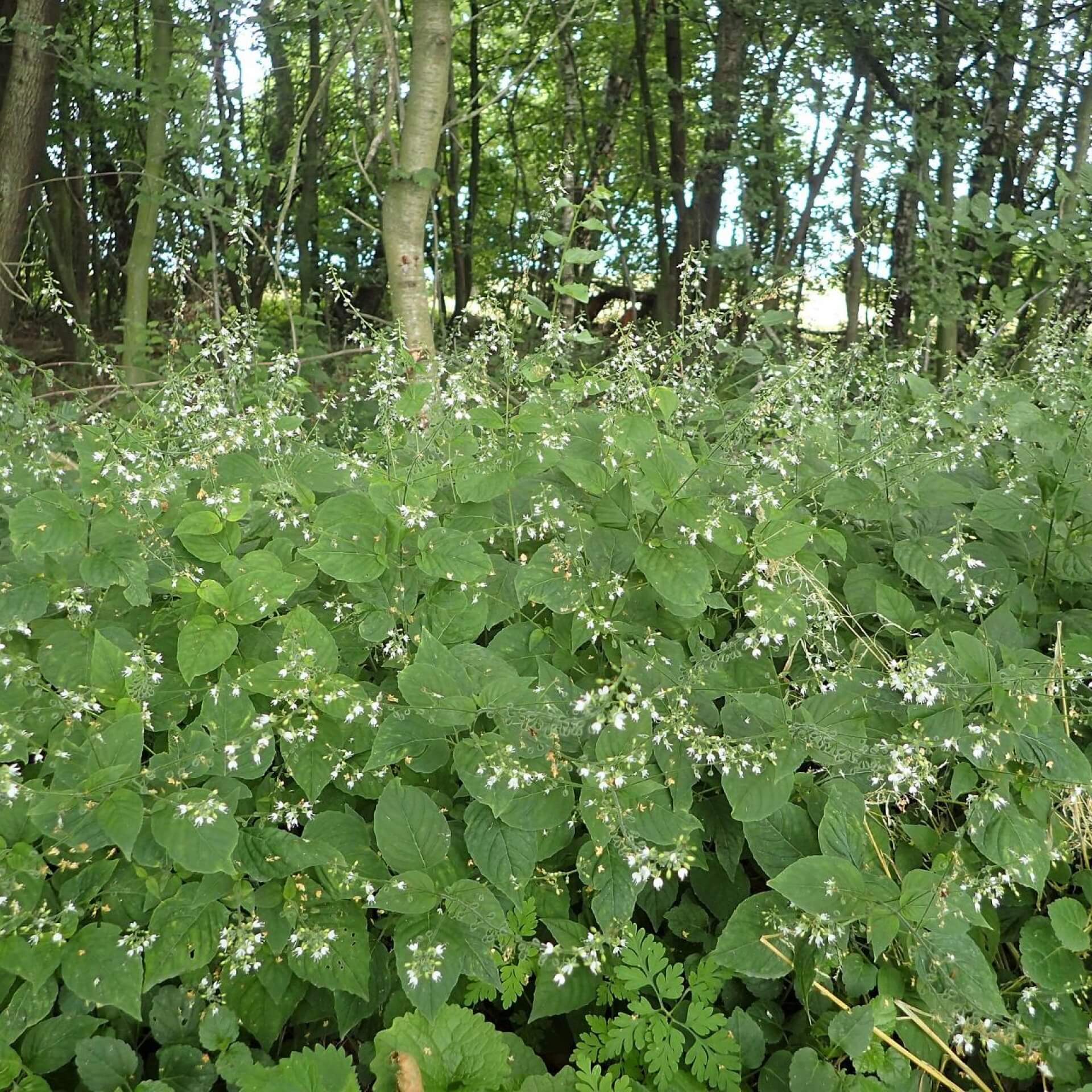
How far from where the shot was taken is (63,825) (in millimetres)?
1730

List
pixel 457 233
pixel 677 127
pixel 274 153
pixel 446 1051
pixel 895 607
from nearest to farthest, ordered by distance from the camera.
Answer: pixel 446 1051 → pixel 895 607 → pixel 677 127 → pixel 274 153 → pixel 457 233

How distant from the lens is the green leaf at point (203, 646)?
1.93 m

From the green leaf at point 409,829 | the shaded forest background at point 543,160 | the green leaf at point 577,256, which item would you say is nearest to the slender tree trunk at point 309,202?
the shaded forest background at point 543,160

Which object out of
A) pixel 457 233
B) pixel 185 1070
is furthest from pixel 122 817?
pixel 457 233

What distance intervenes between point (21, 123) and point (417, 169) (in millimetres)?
3815

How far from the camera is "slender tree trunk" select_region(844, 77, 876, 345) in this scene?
7.76 meters

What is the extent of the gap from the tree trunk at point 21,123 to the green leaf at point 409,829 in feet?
19.2

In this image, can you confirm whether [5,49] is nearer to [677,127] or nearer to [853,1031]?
[677,127]

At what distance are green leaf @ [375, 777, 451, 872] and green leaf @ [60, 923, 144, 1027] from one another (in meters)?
0.51

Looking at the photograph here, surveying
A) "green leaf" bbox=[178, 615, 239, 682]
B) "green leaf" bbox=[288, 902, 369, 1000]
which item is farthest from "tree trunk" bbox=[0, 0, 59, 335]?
"green leaf" bbox=[288, 902, 369, 1000]

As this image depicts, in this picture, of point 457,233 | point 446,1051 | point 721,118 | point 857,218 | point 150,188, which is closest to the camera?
point 446,1051

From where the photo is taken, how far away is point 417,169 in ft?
14.5

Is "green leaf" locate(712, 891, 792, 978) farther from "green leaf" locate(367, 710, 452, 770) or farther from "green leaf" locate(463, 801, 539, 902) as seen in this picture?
"green leaf" locate(367, 710, 452, 770)

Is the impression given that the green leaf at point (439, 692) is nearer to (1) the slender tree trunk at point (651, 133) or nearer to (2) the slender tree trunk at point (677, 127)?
(2) the slender tree trunk at point (677, 127)
